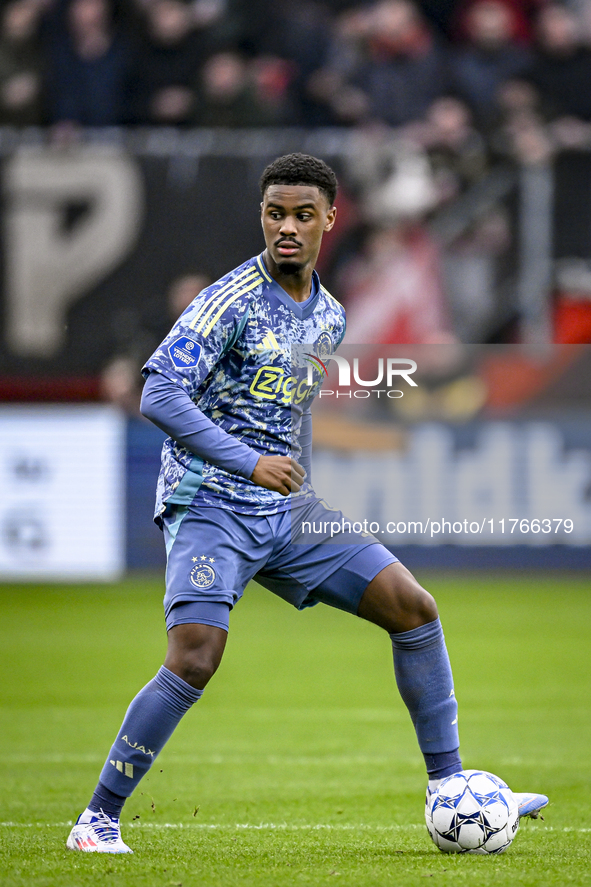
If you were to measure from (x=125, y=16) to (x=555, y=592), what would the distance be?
681cm

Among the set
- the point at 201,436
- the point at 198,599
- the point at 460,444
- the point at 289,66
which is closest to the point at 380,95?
the point at 289,66

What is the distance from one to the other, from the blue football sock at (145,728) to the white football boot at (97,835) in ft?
0.13

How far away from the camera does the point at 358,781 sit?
16.0ft

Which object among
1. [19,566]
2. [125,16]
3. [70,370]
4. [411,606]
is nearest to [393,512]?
[411,606]

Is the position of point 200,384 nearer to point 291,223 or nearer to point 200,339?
point 200,339

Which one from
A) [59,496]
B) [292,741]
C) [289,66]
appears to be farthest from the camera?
[289,66]

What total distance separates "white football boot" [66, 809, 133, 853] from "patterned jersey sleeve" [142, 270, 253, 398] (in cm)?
119

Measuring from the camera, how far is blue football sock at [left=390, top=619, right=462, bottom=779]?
3627mm

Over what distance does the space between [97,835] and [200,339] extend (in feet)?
4.49

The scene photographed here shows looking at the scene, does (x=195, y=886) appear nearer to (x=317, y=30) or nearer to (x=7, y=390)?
(x=7, y=390)

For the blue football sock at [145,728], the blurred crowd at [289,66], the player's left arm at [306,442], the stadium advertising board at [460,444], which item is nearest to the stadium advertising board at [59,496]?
the stadium advertising board at [460,444]

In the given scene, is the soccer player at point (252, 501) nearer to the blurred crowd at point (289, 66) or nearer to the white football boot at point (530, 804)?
the white football boot at point (530, 804)

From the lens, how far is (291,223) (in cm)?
352

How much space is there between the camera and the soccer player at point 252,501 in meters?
3.37
